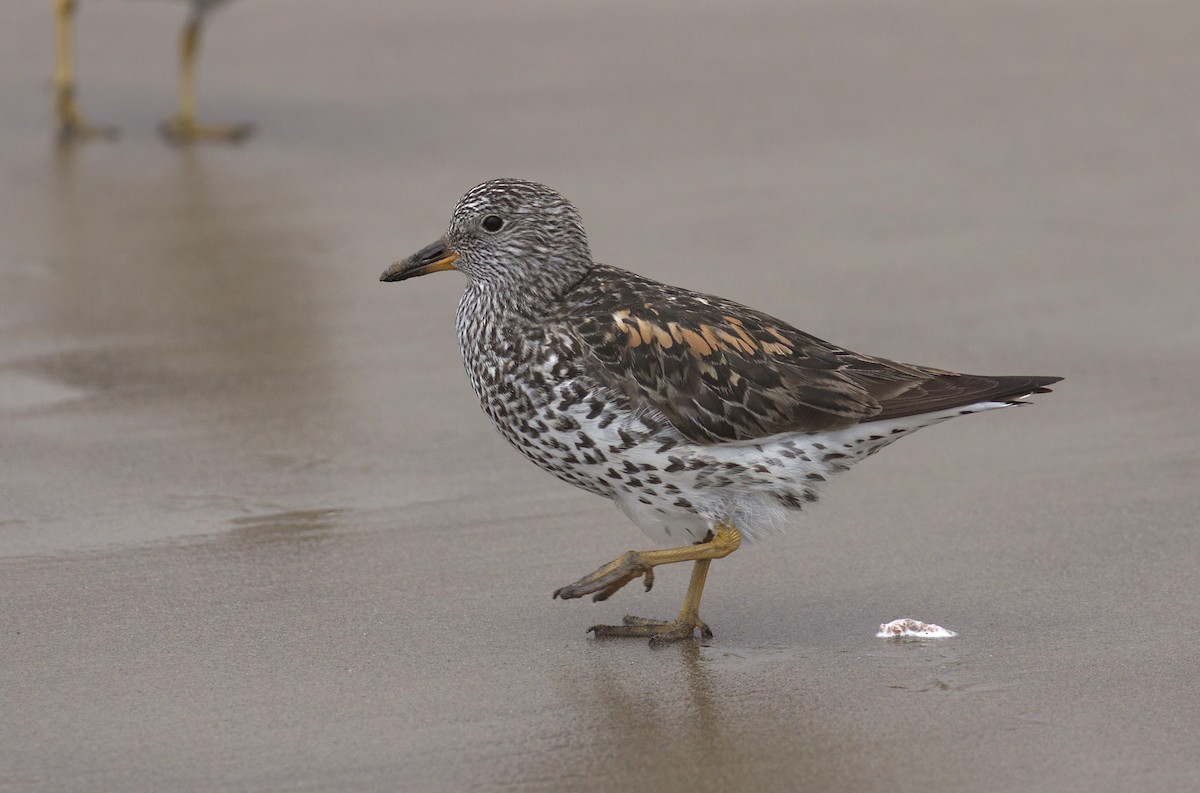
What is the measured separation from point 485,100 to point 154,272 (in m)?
4.29

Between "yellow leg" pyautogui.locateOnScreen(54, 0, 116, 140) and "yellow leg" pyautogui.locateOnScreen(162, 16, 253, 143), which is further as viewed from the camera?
"yellow leg" pyautogui.locateOnScreen(162, 16, 253, 143)

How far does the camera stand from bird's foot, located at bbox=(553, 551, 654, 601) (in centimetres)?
601

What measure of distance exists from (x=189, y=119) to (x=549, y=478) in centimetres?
677

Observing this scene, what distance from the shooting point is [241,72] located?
14961 millimetres

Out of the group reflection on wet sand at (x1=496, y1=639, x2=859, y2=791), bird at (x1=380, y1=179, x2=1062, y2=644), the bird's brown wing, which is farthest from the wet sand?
the bird's brown wing

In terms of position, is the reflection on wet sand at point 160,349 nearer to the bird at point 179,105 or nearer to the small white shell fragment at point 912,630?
the bird at point 179,105

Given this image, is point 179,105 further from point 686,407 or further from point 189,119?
point 686,407

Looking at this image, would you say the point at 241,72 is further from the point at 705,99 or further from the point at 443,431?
the point at 443,431

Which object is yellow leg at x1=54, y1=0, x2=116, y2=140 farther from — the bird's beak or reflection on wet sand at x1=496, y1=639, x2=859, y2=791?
reflection on wet sand at x1=496, y1=639, x2=859, y2=791

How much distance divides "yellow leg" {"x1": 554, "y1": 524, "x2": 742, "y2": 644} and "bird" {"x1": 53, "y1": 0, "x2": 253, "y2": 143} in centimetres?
787

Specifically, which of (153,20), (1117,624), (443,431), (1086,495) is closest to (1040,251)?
(1086,495)

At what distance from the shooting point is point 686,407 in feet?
19.5

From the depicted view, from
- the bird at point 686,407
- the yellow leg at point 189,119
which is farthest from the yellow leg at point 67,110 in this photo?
the bird at point 686,407

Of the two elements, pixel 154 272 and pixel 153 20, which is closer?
pixel 154 272
